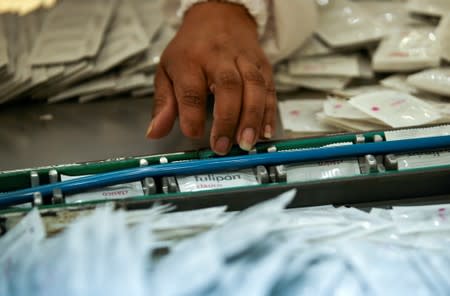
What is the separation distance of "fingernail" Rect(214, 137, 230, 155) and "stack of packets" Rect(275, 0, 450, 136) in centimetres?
18

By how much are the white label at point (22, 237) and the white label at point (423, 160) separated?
15.1 inches

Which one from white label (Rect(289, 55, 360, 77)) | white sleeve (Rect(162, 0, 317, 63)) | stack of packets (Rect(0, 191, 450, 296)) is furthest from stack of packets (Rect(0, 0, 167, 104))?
stack of packets (Rect(0, 191, 450, 296))

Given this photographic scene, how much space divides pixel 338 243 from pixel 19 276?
0.28 m

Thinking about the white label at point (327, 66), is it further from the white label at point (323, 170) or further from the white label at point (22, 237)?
the white label at point (22, 237)

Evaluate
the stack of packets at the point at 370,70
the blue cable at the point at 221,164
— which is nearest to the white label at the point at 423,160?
the blue cable at the point at 221,164

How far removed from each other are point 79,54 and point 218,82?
32 centimetres

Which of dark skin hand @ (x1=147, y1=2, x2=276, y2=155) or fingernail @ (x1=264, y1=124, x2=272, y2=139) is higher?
dark skin hand @ (x1=147, y1=2, x2=276, y2=155)

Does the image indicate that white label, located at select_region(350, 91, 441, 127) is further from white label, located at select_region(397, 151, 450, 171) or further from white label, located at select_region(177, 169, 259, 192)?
white label, located at select_region(177, 169, 259, 192)

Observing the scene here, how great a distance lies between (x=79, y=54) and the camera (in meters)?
1.04

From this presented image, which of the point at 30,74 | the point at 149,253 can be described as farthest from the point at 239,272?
the point at 30,74

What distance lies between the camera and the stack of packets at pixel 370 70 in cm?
89

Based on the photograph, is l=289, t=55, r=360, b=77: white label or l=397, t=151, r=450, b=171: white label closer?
l=397, t=151, r=450, b=171: white label

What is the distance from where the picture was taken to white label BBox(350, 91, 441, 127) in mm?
857

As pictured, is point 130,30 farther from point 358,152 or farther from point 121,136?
point 358,152
